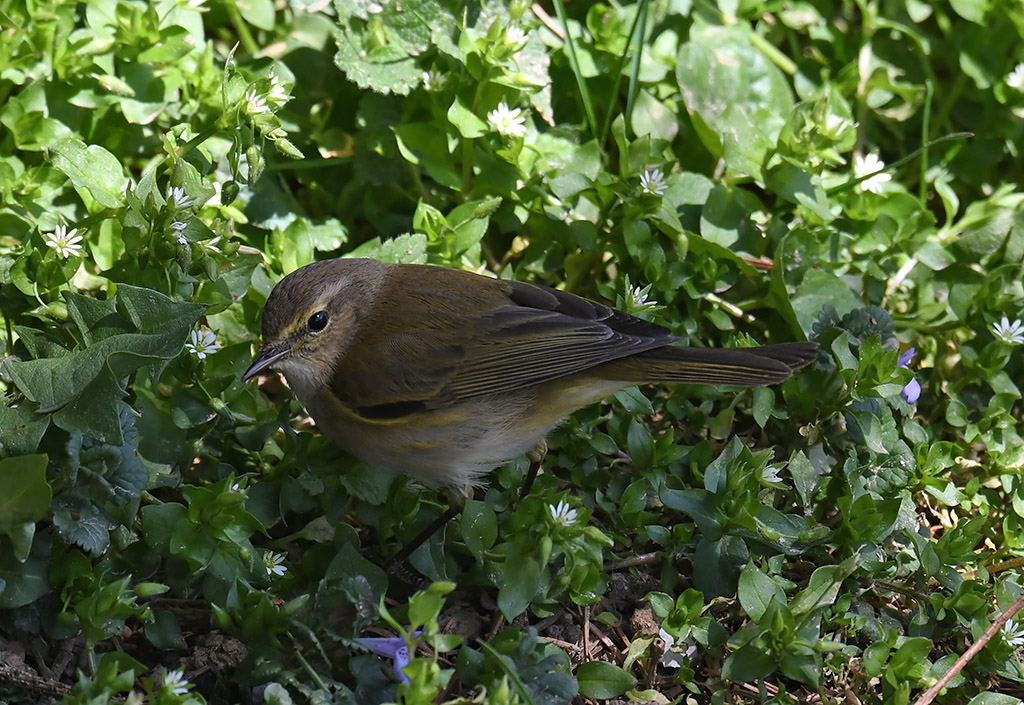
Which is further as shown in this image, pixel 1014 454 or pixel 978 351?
pixel 978 351

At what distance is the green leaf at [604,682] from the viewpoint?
10.3 ft

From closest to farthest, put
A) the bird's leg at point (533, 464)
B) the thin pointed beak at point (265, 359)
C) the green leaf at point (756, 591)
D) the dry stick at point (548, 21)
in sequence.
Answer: the green leaf at point (756, 591) < the thin pointed beak at point (265, 359) < the bird's leg at point (533, 464) < the dry stick at point (548, 21)

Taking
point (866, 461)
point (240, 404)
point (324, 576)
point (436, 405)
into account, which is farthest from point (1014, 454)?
point (240, 404)

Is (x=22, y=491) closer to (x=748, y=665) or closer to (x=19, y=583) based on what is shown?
(x=19, y=583)

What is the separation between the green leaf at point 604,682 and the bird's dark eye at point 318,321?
1.48m

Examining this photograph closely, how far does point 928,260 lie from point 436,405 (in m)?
2.44

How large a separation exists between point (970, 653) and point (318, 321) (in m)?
2.44

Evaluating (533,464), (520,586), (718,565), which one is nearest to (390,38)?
(533,464)

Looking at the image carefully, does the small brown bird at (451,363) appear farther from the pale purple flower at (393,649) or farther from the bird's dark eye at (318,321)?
the pale purple flower at (393,649)

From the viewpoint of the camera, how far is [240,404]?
11.6 ft

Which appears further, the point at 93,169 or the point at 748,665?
the point at 93,169

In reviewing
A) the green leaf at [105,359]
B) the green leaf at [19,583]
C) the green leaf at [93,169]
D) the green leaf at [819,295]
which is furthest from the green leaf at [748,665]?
the green leaf at [93,169]

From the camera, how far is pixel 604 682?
315 centimetres

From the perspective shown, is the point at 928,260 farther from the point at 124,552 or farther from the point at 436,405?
the point at 124,552
